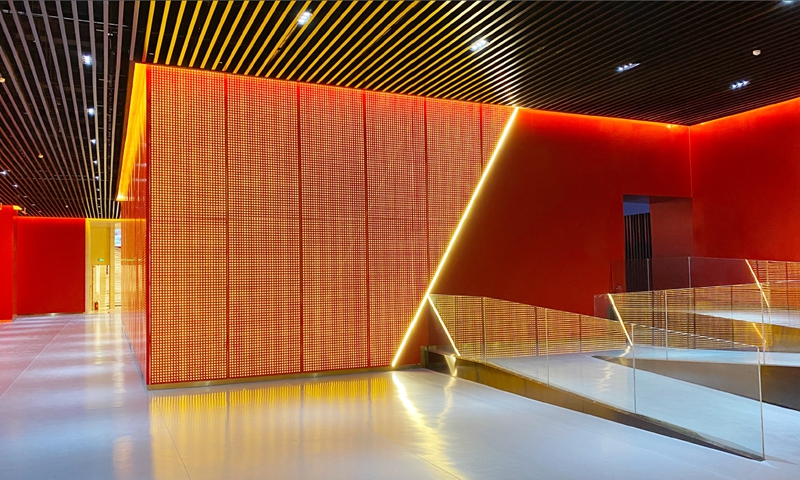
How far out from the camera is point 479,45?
739cm

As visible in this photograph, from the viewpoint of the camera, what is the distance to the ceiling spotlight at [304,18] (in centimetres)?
631

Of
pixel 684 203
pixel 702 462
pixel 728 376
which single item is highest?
pixel 684 203

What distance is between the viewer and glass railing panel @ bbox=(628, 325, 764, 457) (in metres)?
5.15

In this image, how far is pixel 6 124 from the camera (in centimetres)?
1040

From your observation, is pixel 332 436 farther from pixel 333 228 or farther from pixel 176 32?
pixel 176 32

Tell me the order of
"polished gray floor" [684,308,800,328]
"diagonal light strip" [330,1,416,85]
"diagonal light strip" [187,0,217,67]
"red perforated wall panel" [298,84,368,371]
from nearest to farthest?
"diagonal light strip" [187,0,217,67], "diagonal light strip" [330,1,416,85], "polished gray floor" [684,308,800,328], "red perforated wall panel" [298,84,368,371]

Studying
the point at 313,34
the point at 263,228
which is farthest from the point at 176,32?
the point at 263,228

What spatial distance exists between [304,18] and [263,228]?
3.30 m

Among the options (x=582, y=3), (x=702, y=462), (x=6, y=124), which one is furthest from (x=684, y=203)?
(x=6, y=124)

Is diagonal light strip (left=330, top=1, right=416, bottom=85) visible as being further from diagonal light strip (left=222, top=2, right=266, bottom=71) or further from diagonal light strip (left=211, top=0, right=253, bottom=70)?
diagonal light strip (left=211, top=0, right=253, bottom=70)

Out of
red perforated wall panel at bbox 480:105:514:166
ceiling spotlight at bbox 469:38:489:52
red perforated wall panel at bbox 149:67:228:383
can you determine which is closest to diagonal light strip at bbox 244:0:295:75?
red perforated wall panel at bbox 149:67:228:383

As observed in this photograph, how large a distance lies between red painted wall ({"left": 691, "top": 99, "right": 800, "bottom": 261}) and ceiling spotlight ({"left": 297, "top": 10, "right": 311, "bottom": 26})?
A: 8.32 metres

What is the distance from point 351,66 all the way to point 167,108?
2445 mm

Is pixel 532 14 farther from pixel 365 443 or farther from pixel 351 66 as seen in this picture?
pixel 365 443
